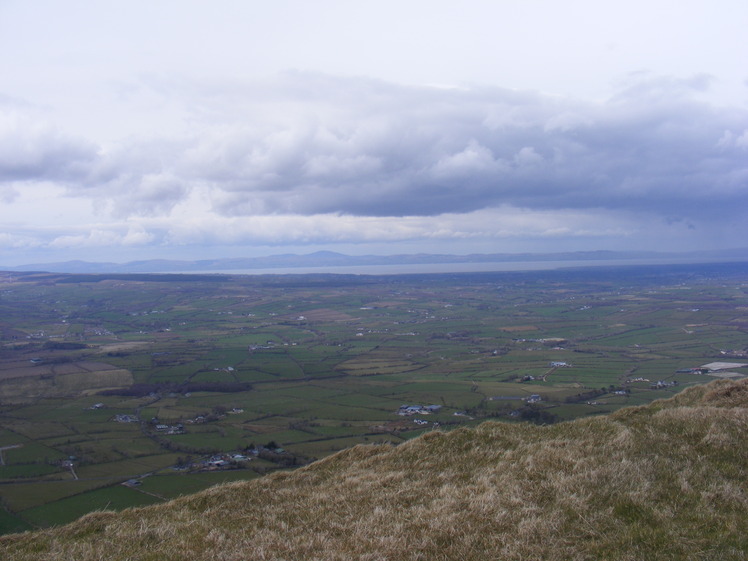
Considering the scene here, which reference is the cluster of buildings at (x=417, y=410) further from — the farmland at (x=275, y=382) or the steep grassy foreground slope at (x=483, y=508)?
the steep grassy foreground slope at (x=483, y=508)

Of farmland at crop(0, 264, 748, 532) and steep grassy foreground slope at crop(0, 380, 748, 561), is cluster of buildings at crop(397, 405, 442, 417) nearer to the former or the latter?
farmland at crop(0, 264, 748, 532)

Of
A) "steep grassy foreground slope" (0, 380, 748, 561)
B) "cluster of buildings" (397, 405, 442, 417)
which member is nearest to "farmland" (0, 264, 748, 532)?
"cluster of buildings" (397, 405, 442, 417)

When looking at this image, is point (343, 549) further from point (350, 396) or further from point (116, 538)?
point (350, 396)

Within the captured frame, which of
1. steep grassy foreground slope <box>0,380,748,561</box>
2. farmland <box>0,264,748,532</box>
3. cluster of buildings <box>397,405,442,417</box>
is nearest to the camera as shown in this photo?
steep grassy foreground slope <box>0,380,748,561</box>

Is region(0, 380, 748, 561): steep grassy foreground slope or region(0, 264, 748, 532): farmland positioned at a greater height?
region(0, 380, 748, 561): steep grassy foreground slope

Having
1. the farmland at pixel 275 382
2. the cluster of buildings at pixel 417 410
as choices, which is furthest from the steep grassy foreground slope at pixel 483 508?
the cluster of buildings at pixel 417 410

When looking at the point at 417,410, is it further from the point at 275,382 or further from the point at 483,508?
the point at 483,508

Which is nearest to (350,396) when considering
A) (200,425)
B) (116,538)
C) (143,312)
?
(200,425)
